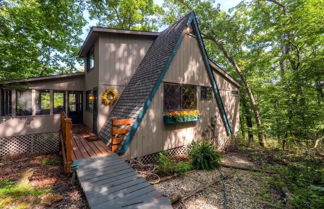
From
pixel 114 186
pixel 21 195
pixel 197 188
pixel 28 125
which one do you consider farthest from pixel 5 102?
pixel 197 188

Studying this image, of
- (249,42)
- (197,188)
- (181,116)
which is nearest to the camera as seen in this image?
(197,188)

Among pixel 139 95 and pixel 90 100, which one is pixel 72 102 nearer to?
pixel 90 100

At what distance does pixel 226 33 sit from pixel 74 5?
9.38 metres

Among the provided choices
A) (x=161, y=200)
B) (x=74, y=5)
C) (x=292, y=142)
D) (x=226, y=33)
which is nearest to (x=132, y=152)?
(x=161, y=200)

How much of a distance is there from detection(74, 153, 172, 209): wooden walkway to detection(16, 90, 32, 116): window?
5.86 metres

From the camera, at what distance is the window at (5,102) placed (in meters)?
7.04

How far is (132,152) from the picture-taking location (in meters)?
4.88

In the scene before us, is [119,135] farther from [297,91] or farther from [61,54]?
[61,54]

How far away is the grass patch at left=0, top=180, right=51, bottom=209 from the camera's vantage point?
2.98 metres

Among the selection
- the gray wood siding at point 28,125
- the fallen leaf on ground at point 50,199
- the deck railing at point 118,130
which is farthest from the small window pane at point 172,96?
the gray wood siding at point 28,125

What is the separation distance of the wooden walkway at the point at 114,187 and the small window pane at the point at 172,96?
2.89m

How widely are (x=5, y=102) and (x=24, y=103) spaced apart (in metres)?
0.68

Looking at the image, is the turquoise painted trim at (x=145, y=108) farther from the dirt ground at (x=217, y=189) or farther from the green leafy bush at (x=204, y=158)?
the green leafy bush at (x=204, y=158)

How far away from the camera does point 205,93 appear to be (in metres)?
7.55
